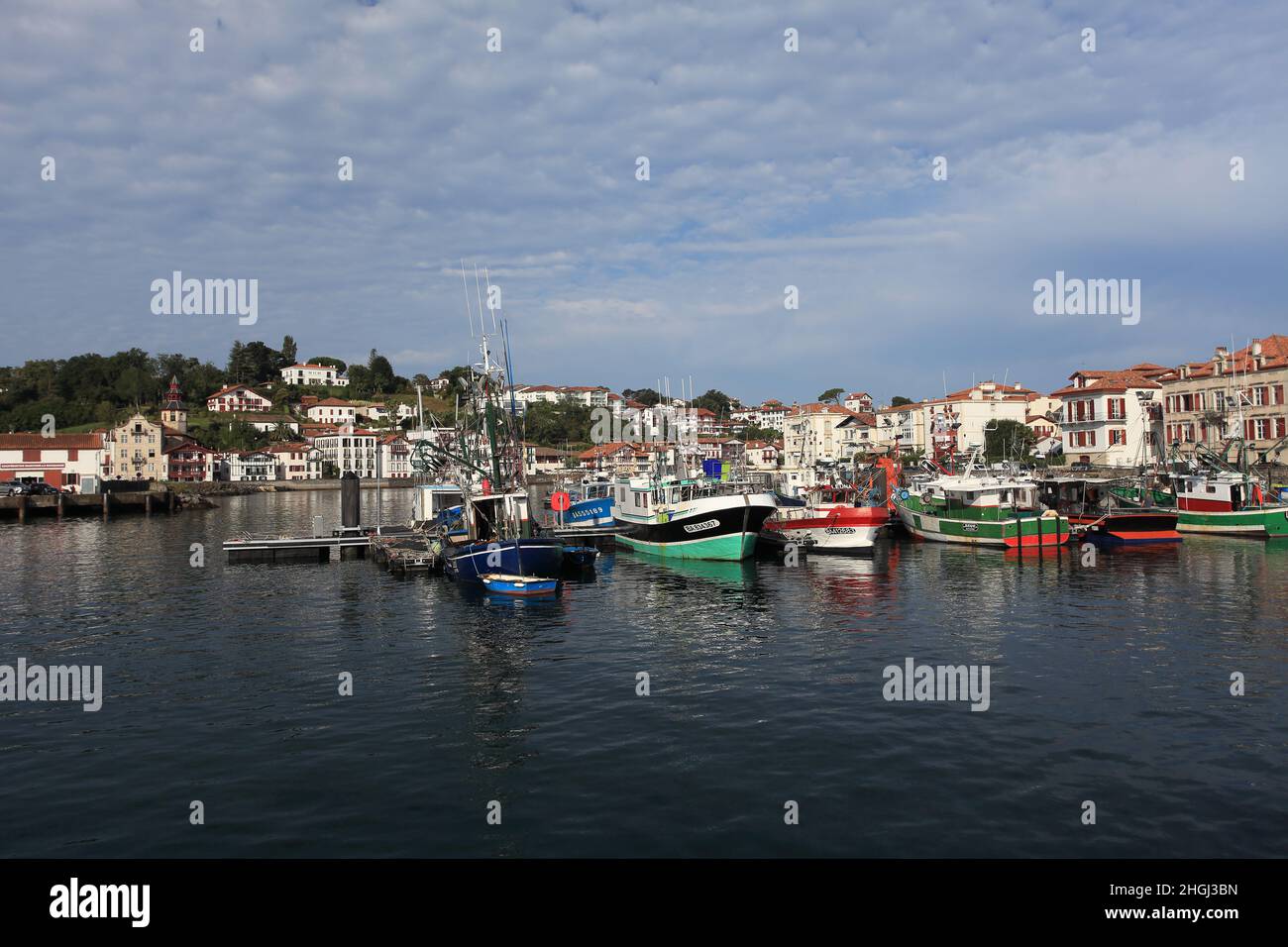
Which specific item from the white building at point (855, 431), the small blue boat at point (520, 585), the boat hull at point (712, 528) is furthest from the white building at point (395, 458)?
the small blue boat at point (520, 585)

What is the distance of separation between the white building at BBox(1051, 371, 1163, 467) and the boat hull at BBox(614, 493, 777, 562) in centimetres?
6988

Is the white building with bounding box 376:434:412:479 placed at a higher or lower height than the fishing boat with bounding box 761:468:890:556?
higher

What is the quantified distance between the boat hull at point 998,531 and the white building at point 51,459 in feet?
388

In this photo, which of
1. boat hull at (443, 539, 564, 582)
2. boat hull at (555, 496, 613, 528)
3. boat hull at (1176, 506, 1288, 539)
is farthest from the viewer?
boat hull at (555, 496, 613, 528)

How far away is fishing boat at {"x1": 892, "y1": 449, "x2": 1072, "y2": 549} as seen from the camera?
48219 millimetres

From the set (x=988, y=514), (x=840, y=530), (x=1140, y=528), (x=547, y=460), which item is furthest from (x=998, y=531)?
(x=547, y=460)

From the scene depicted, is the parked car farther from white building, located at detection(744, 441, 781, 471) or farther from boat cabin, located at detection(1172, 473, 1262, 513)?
boat cabin, located at detection(1172, 473, 1262, 513)

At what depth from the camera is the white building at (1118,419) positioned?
94.3 m

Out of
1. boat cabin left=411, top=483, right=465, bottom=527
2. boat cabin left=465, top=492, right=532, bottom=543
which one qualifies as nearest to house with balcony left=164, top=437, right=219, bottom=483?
boat cabin left=411, top=483, right=465, bottom=527

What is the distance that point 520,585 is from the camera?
32.7 m

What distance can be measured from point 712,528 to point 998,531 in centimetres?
1833

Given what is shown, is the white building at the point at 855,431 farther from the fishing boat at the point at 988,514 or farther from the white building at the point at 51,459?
the white building at the point at 51,459
